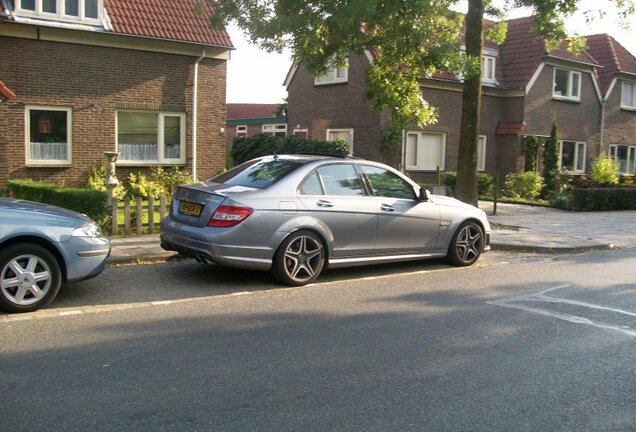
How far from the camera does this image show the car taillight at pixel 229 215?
7.25 meters

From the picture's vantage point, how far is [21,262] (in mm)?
6082

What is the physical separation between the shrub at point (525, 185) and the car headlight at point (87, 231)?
775 inches

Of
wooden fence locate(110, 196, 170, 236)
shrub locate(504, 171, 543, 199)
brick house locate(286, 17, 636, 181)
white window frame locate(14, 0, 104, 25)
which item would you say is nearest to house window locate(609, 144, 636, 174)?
brick house locate(286, 17, 636, 181)

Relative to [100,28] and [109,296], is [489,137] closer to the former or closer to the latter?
[100,28]

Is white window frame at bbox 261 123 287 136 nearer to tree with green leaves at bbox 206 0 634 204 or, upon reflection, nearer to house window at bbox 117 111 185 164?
house window at bbox 117 111 185 164

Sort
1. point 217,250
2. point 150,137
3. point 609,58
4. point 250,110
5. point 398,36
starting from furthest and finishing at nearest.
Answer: point 250,110 → point 609,58 → point 150,137 → point 398,36 → point 217,250

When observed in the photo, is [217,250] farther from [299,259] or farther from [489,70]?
[489,70]

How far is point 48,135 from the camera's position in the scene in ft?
48.7

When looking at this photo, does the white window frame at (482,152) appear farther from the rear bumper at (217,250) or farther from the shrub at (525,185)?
the rear bumper at (217,250)

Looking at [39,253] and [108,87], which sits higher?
[108,87]

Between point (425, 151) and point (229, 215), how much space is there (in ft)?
55.9

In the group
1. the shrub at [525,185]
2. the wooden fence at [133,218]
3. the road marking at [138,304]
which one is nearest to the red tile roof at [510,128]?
the shrub at [525,185]

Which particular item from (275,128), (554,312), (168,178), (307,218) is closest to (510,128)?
(275,128)

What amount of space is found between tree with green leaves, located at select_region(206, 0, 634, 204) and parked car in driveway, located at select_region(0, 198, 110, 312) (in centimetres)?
614
